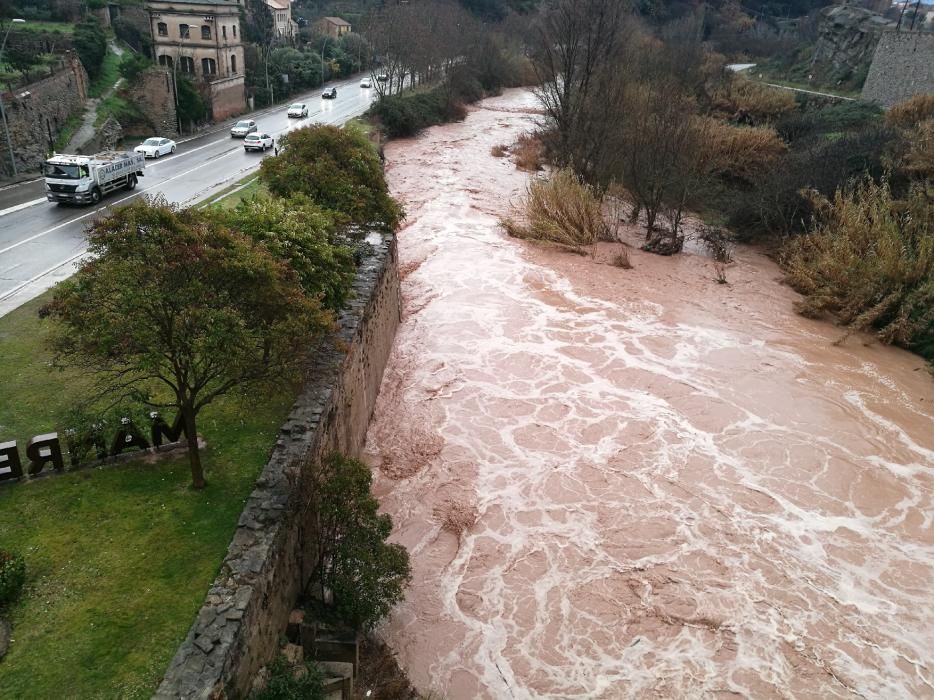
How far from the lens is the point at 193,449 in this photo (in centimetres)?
1069

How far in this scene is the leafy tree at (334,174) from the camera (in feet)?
60.2

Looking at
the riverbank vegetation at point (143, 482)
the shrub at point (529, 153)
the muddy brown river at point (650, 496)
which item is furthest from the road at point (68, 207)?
the shrub at point (529, 153)

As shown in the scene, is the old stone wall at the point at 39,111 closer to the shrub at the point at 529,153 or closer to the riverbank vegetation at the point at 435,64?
the riverbank vegetation at the point at 435,64

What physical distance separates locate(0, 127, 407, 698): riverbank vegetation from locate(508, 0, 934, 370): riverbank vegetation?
2034 cm

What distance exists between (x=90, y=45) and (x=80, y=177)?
A: 21.7 metres

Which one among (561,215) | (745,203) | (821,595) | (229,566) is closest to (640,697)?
(821,595)

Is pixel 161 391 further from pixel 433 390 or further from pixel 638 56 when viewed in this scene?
pixel 638 56

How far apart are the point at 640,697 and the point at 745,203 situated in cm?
2703

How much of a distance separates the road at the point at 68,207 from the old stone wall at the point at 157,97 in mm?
2102

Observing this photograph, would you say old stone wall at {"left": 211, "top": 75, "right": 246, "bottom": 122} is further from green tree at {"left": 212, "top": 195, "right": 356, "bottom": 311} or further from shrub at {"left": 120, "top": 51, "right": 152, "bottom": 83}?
green tree at {"left": 212, "top": 195, "right": 356, "bottom": 311}

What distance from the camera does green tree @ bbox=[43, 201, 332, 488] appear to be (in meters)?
8.87

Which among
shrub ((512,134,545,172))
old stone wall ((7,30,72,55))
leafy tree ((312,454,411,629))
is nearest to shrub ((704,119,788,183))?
shrub ((512,134,545,172))

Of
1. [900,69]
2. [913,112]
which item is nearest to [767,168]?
[913,112]

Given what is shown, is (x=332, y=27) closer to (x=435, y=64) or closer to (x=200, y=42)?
(x=435, y=64)
